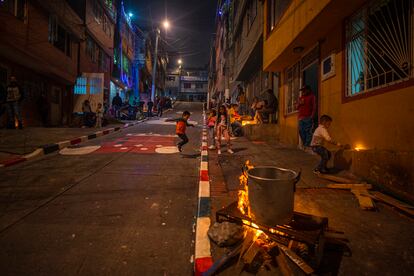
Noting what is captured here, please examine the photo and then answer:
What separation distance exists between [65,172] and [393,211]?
6.24 metres

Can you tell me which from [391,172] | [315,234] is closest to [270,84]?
[391,172]

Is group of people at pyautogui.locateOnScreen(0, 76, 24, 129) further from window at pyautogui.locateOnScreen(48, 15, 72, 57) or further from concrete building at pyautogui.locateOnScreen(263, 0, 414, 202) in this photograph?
concrete building at pyautogui.locateOnScreen(263, 0, 414, 202)

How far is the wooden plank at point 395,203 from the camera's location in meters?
3.29

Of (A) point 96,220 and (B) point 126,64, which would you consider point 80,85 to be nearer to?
(B) point 126,64

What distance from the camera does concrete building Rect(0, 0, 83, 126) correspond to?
36.8 feet

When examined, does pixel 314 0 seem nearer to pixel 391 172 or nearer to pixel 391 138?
pixel 391 138

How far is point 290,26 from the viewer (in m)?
8.02

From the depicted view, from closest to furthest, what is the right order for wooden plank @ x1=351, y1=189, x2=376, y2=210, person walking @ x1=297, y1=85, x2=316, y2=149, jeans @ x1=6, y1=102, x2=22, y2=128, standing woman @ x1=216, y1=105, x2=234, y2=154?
wooden plank @ x1=351, y1=189, x2=376, y2=210
person walking @ x1=297, y1=85, x2=316, y2=149
standing woman @ x1=216, y1=105, x2=234, y2=154
jeans @ x1=6, y1=102, x2=22, y2=128

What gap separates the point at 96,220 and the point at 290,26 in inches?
312

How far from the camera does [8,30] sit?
10.7 m

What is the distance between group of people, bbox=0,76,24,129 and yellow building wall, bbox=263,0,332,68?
11.0m

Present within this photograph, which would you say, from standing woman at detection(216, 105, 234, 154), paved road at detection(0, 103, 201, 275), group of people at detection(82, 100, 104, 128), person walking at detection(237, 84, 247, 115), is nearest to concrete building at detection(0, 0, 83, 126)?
group of people at detection(82, 100, 104, 128)

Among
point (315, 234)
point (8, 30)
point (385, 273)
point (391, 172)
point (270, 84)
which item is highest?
point (8, 30)

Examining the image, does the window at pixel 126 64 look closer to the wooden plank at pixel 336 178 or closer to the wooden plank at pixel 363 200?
the wooden plank at pixel 336 178
